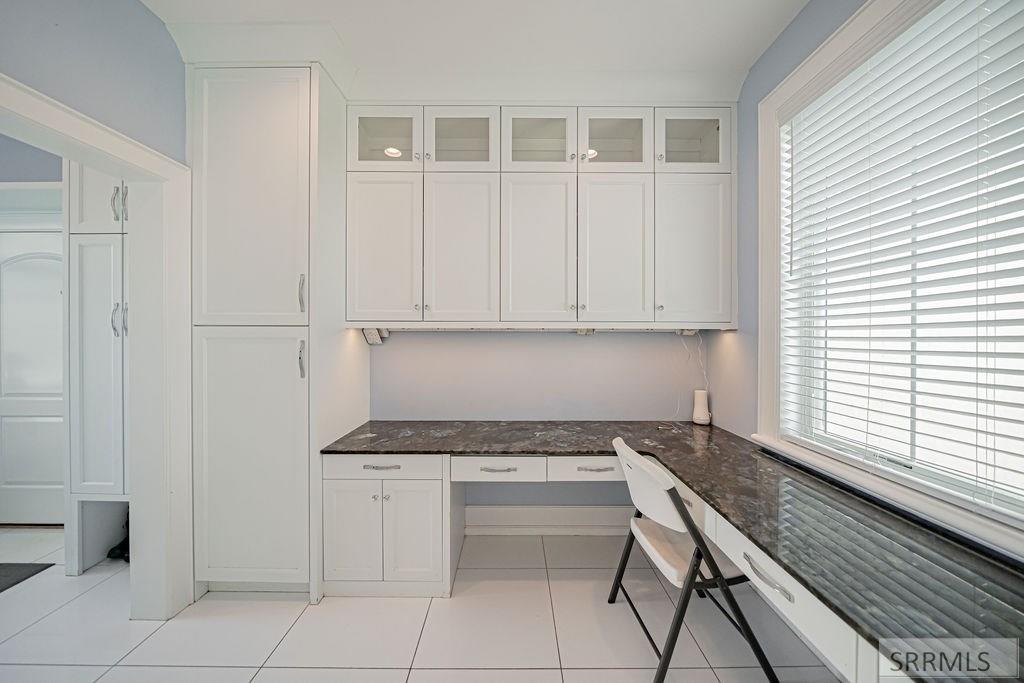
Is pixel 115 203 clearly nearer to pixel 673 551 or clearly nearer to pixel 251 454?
pixel 251 454

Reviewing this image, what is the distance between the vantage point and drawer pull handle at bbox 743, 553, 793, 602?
1109mm

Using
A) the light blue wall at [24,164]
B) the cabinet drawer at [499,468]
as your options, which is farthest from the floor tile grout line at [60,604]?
the light blue wall at [24,164]

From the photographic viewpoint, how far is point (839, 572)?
3.38ft

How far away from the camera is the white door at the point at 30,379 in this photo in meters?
2.93

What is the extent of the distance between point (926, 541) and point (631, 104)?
7.41 feet

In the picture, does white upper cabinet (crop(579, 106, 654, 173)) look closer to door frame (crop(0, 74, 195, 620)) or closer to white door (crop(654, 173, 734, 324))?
white door (crop(654, 173, 734, 324))

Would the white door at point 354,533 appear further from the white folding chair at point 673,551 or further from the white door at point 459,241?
the white folding chair at point 673,551

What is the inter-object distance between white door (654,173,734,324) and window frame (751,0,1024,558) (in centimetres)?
29

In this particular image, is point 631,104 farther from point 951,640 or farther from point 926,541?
point 951,640

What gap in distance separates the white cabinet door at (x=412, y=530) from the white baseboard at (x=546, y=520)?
0.69 meters

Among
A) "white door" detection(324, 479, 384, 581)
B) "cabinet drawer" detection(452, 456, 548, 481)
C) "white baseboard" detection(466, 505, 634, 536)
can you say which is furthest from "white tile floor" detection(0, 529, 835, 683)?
"cabinet drawer" detection(452, 456, 548, 481)

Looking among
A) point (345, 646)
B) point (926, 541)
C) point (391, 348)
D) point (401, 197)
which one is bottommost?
point (345, 646)

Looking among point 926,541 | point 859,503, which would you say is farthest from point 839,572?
point 859,503
